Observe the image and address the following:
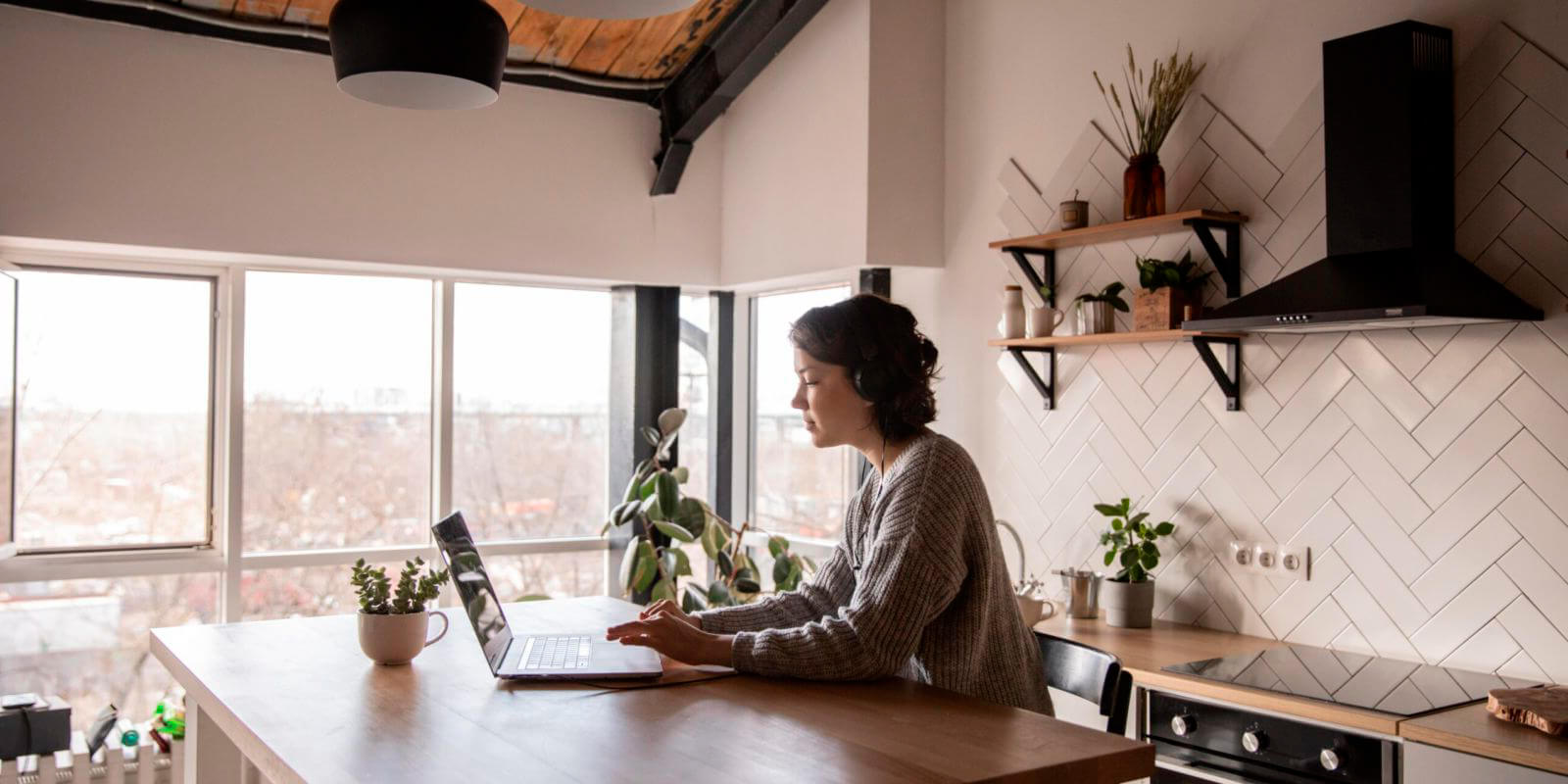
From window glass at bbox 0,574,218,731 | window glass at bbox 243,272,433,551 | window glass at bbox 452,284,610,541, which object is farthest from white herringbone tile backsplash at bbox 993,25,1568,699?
window glass at bbox 0,574,218,731

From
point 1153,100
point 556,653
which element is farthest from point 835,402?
point 1153,100

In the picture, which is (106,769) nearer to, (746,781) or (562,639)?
(562,639)

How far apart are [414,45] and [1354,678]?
2256 mm

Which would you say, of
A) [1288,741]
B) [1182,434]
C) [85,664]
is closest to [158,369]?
[85,664]

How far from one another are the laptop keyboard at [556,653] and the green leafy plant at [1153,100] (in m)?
1.99

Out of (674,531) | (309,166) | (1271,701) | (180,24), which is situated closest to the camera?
(1271,701)

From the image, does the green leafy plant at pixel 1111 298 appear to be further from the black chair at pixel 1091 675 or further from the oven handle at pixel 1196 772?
the black chair at pixel 1091 675

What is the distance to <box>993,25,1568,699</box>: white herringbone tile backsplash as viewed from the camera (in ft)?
8.30

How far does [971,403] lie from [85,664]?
2863mm

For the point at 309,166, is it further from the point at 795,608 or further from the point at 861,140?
the point at 795,608

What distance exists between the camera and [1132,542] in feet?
10.8

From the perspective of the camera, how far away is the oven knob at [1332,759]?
Answer: 7.61 ft

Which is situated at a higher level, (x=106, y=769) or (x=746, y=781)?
(x=746, y=781)

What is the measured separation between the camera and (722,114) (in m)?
4.75
